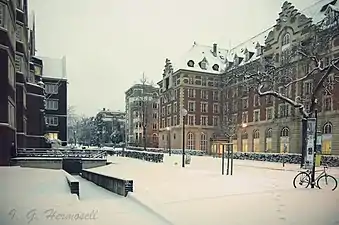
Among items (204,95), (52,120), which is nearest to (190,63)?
(204,95)

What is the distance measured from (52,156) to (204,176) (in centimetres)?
214

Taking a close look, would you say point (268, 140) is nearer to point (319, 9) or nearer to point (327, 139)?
point (327, 139)

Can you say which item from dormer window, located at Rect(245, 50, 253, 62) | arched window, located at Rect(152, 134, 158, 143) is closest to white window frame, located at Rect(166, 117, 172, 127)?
arched window, located at Rect(152, 134, 158, 143)

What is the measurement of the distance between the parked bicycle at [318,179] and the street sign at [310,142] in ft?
0.34

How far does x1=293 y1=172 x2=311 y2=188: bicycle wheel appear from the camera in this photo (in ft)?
7.74

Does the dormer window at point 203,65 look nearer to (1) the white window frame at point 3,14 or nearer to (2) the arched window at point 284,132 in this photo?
(2) the arched window at point 284,132

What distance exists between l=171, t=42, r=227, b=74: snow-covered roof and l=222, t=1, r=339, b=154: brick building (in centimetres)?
7

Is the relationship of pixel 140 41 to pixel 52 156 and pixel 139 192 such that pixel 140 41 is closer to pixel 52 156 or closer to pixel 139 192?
pixel 52 156

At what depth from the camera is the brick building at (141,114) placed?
1880 mm

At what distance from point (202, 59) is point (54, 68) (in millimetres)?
915

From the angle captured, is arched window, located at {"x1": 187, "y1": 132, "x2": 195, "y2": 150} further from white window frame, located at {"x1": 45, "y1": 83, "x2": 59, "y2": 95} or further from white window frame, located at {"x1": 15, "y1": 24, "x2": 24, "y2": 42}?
white window frame, located at {"x1": 15, "y1": 24, "x2": 24, "y2": 42}

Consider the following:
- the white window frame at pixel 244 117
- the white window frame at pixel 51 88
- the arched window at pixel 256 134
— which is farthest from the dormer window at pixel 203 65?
the white window frame at pixel 51 88

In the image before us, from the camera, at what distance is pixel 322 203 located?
188cm

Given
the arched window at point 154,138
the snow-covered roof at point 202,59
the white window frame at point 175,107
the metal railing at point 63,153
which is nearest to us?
the metal railing at point 63,153
